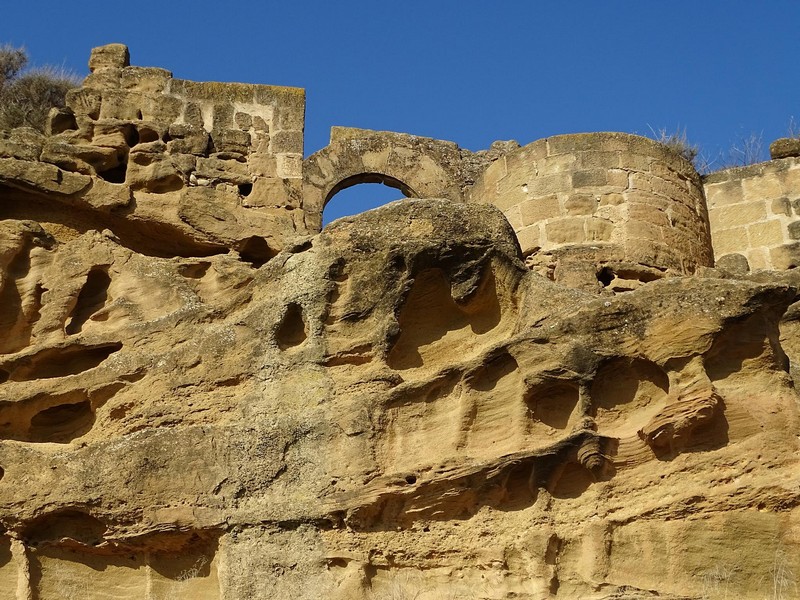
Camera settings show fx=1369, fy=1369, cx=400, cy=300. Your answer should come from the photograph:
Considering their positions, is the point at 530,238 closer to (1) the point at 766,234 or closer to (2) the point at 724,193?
(2) the point at 724,193

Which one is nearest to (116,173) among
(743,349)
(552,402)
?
(552,402)

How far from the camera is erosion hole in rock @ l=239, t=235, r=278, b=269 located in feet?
35.6

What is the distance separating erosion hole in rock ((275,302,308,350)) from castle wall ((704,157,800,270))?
5.37 metres

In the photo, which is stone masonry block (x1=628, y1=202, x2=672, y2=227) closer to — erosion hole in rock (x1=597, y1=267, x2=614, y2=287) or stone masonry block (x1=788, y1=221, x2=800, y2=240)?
erosion hole in rock (x1=597, y1=267, x2=614, y2=287)

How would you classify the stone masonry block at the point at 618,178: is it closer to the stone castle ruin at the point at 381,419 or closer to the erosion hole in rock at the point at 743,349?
the stone castle ruin at the point at 381,419

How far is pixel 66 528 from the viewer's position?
27.9 ft

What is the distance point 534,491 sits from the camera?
7891 millimetres

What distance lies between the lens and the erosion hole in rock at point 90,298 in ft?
32.1

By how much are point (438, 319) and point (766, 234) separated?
516cm

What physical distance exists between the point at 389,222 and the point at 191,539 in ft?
7.91

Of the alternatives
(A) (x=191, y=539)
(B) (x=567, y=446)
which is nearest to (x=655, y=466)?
(B) (x=567, y=446)

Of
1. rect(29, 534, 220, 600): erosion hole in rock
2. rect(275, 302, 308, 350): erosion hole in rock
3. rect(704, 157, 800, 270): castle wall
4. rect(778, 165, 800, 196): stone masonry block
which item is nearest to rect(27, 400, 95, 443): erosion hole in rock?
rect(29, 534, 220, 600): erosion hole in rock

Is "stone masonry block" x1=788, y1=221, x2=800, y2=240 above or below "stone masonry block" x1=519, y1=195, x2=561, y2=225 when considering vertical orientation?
above

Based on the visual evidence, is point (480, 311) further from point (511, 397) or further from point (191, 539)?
point (191, 539)
